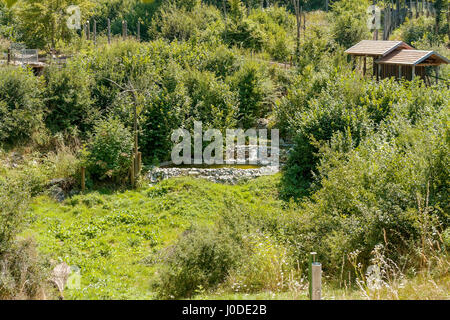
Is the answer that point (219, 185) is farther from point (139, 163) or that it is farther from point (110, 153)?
point (110, 153)

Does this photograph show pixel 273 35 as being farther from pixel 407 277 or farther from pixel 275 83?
pixel 407 277

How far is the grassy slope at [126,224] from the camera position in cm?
1091

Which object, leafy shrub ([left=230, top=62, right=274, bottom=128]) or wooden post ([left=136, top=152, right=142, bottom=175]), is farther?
leafy shrub ([left=230, top=62, right=274, bottom=128])

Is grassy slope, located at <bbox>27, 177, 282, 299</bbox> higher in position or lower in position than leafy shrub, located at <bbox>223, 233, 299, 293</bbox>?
lower

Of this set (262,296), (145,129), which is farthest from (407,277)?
(145,129)

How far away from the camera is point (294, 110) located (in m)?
20.8

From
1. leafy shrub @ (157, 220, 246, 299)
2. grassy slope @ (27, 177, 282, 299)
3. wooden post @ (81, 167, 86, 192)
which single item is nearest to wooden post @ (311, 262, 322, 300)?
leafy shrub @ (157, 220, 246, 299)

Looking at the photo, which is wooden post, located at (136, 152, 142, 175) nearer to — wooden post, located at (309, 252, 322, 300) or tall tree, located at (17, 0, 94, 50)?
wooden post, located at (309, 252, 322, 300)

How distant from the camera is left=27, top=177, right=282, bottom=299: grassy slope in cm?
1091

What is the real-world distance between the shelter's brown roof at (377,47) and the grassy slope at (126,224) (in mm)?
10480

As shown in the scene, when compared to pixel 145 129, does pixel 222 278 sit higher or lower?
lower

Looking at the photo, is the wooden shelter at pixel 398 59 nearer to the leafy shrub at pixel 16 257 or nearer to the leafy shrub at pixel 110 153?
the leafy shrub at pixel 110 153

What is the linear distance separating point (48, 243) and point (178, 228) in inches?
152

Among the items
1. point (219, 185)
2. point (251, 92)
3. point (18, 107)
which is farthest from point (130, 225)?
point (251, 92)
